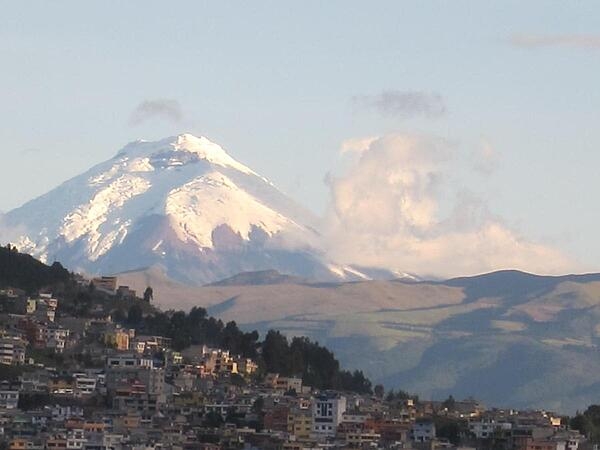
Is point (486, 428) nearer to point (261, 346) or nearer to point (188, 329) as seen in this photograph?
point (261, 346)

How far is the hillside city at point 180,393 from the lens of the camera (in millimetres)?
110812

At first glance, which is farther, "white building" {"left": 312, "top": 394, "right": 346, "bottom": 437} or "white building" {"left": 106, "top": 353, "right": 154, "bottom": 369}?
"white building" {"left": 106, "top": 353, "right": 154, "bottom": 369}

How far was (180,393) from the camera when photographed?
415 ft

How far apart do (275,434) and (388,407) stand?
16824 millimetres

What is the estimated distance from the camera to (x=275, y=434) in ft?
370

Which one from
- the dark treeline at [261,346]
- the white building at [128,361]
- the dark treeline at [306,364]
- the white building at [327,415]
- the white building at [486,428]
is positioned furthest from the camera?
the dark treeline at [261,346]

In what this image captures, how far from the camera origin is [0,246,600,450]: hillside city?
110812 mm

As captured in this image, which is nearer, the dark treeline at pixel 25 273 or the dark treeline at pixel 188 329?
the dark treeline at pixel 188 329

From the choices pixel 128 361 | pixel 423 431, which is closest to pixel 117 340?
pixel 128 361

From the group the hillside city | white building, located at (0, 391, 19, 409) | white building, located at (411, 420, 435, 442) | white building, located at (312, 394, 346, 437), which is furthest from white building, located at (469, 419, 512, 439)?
white building, located at (0, 391, 19, 409)

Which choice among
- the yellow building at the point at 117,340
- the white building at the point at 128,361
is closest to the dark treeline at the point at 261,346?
the yellow building at the point at 117,340

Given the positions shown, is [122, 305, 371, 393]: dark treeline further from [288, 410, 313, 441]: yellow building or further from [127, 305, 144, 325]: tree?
[288, 410, 313, 441]: yellow building

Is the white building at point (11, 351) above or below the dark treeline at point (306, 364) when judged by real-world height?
below

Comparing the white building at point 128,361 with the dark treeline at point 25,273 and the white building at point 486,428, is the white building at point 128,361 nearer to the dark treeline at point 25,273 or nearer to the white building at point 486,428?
the white building at point 486,428
